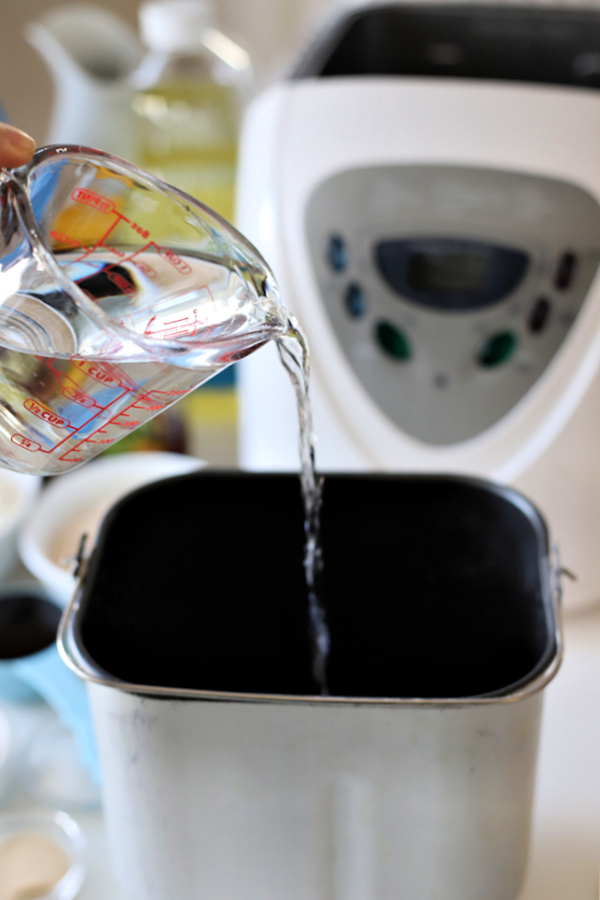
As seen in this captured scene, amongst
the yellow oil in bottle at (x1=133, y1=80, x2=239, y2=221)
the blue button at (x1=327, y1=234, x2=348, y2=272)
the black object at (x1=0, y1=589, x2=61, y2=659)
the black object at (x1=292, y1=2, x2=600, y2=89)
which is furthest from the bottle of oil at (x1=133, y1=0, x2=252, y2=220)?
the black object at (x1=0, y1=589, x2=61, y2=659)

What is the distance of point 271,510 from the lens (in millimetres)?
570

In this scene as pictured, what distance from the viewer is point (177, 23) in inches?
36.7

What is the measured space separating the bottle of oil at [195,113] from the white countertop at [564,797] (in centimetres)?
57

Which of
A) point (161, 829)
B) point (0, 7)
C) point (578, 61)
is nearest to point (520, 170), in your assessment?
point (578, 61)

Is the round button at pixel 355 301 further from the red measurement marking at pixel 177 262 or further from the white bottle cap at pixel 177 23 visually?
the white bottle cap at pixel 177 23

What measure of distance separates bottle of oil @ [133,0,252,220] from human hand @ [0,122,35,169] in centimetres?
59

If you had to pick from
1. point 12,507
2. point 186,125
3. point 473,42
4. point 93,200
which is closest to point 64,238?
point 93,200

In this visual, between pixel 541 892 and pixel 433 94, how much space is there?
49 centimetres

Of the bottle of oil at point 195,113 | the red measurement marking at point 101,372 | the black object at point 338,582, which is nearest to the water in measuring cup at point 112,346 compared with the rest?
the red measurement marking at point 101,372

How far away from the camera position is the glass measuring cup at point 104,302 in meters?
0.39

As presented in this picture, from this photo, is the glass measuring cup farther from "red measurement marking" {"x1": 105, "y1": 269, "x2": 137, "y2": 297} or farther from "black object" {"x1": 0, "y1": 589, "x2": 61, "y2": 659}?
"black object" {"x1": 0, "y1": 589, "x2": 61, "y2": 659}

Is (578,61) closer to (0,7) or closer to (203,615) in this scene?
(203,615)

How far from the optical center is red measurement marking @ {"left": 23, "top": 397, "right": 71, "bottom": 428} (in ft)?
1.34

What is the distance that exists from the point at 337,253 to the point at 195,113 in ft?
1.45
